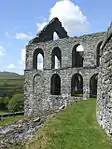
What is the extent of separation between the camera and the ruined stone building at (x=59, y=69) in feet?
116

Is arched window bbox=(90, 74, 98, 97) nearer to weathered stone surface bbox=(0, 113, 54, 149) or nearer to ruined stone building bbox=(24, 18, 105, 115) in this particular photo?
ruined stone building bbox=(24, 18, 105, 115)

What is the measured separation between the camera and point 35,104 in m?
40.7

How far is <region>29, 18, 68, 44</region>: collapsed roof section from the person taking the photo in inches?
1714

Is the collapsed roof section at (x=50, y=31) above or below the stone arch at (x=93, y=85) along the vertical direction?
above

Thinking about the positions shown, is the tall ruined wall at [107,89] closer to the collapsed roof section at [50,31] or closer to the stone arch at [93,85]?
the stone arch at [93,85]

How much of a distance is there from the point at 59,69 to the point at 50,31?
8.18m

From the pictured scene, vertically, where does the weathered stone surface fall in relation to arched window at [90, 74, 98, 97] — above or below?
below

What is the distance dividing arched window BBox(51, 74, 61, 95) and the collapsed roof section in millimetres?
6295

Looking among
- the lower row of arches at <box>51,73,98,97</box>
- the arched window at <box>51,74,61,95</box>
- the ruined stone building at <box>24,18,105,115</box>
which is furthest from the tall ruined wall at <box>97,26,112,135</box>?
the arched window at <box>51,74,61,95</box>

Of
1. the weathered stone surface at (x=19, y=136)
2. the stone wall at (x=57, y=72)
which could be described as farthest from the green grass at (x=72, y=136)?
the stone wall at (x=57, y=72)

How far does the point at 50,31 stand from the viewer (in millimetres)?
44500

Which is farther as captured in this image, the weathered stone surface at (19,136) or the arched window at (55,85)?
the arched window at (55,85)

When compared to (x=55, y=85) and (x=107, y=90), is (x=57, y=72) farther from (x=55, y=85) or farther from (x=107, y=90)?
(x=107, y=90)

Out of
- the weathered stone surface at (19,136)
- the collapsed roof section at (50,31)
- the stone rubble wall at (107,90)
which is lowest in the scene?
the weathered stone surface at (19,136)
